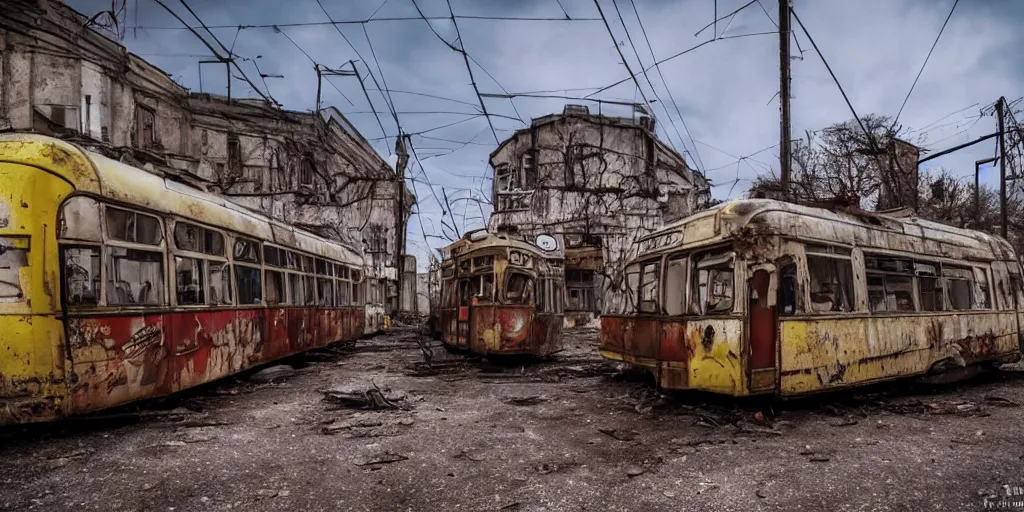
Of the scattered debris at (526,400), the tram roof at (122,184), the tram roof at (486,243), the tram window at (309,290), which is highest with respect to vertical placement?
the tram roof at (122,184)

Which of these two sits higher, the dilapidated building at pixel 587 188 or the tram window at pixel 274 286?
the dilapidated building at pixel 587 188

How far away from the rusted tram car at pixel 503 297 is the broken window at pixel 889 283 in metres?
6.42

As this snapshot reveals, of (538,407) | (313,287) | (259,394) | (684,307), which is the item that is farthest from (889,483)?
(313,287)

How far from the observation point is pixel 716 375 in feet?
23.6

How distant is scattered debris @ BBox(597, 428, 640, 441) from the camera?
6516 millimetres

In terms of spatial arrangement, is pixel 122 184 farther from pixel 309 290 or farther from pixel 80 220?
pixel 309 290

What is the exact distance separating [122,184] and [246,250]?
10.3 ft

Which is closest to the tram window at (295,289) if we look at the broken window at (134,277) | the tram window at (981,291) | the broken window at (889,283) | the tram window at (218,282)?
the tram window at (218,282)

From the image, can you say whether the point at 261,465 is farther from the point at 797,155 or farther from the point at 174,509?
the point at 797,155

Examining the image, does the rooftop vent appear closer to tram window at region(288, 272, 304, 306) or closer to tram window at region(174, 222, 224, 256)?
tram window at region(288, 272, 304, 306)

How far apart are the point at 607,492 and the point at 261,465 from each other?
10.7 ft

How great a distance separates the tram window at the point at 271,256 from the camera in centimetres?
1063

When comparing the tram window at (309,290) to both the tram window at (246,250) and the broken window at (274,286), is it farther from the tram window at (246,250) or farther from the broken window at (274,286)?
the tram window at (246,250)

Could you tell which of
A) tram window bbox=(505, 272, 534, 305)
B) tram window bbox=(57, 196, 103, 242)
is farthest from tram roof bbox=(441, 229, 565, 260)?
tram window bbox=(57, 196, 103, 242)
